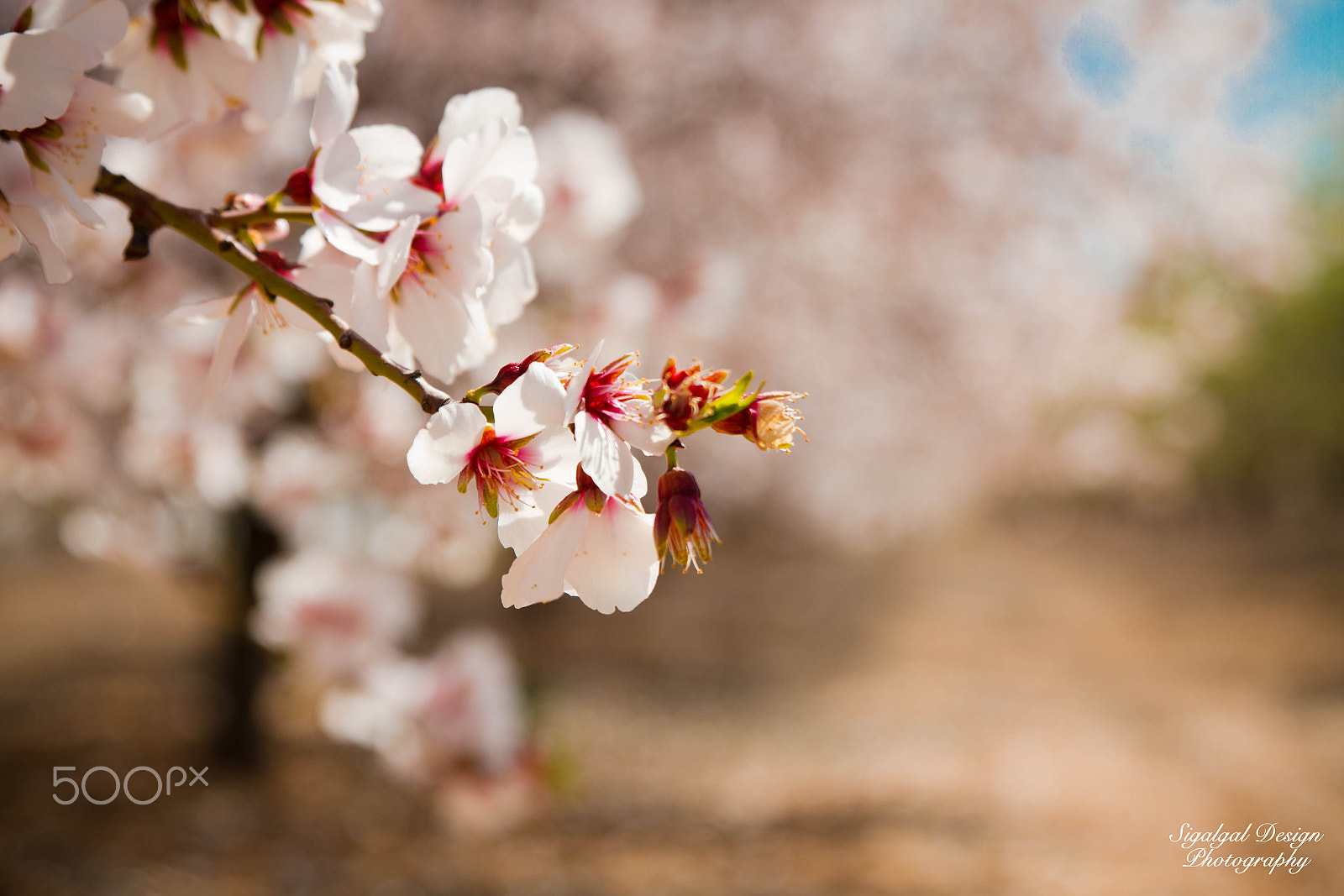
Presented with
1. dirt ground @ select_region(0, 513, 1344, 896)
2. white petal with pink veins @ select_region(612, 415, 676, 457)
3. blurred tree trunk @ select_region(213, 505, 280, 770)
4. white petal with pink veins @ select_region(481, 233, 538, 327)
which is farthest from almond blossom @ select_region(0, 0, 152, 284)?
blurred tree trunk @ select_region(213, 505, 280, 770)

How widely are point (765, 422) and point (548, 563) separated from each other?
0.47ft

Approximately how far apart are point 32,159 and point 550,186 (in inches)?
42.2

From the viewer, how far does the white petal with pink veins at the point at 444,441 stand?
438mm

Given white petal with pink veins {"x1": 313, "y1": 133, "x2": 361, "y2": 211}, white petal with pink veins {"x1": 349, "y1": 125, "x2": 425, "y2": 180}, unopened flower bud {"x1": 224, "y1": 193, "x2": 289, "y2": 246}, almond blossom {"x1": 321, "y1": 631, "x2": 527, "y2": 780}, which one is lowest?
white petal with pink veins {"x1": 313, "y1": 133, "x2": 361, "y2": 211}

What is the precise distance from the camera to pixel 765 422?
43 cm

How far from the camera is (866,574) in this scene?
11.8 m

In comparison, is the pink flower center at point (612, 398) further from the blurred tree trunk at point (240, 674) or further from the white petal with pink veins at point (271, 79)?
the blurred tree trunk at point (240, 674)

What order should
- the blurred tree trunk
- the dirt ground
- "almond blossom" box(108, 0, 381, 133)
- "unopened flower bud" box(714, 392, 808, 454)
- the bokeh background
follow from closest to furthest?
"unopened flower bud" box(714, 392, 808, 454), "almond blossom" box(108, 0, 381, 133), the bokeh background, the dirt ground, the blurred tree trunk

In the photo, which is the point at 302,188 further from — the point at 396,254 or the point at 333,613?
the point at 333,613

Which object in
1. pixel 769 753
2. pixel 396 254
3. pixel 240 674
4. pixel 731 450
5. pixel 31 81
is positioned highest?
pixel 731 450

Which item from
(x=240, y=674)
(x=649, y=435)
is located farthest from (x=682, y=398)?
(x=240, y=674)

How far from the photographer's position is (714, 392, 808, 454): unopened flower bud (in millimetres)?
426

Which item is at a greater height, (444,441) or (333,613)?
(333,613)

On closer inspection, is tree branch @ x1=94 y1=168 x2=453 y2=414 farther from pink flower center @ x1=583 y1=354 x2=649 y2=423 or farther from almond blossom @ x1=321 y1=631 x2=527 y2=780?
almond blossom @ x1=321 y1=631 x2=527 y2=780
